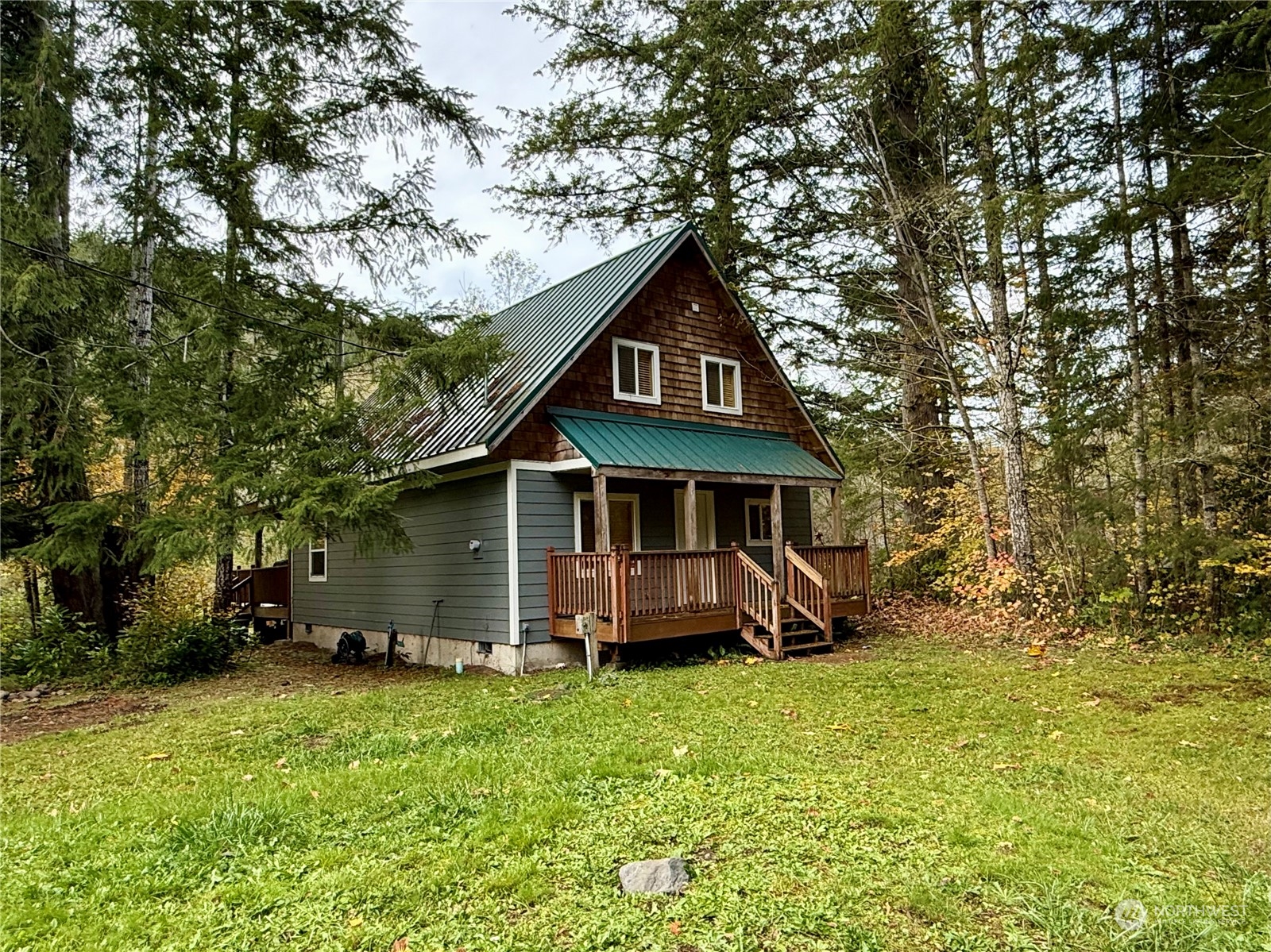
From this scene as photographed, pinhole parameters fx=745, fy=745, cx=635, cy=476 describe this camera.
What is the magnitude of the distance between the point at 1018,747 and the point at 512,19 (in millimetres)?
18293

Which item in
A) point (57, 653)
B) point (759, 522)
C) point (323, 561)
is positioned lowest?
point (57, 653)

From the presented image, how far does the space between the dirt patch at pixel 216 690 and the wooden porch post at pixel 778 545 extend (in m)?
4.82

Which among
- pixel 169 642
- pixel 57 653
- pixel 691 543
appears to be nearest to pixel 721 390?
pixel 691 543

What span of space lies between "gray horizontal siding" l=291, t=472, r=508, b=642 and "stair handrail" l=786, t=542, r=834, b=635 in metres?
4.47

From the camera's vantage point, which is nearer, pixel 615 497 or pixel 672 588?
pixel 672 588

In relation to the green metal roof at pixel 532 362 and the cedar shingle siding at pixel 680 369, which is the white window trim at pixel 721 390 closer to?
the cedar shingle siding at pixel 680 369

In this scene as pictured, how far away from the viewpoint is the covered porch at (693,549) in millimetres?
10250

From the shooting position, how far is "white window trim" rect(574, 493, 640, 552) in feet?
37.7

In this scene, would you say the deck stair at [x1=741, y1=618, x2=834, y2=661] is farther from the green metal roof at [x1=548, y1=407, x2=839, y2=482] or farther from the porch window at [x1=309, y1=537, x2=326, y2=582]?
the porch window at [x1=309, y1=537, x2=326, y2=582]

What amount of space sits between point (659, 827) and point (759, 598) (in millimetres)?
7020

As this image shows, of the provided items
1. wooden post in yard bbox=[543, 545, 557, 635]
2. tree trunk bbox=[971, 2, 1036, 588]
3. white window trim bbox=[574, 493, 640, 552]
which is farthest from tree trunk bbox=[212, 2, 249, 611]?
tree trunk bbox=[971, 2, 1036, 588]

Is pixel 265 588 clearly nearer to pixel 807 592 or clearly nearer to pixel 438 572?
pixel 438 572

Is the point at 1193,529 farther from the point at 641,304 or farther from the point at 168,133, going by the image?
the point at 168,133

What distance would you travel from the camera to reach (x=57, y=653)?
10.6 m
